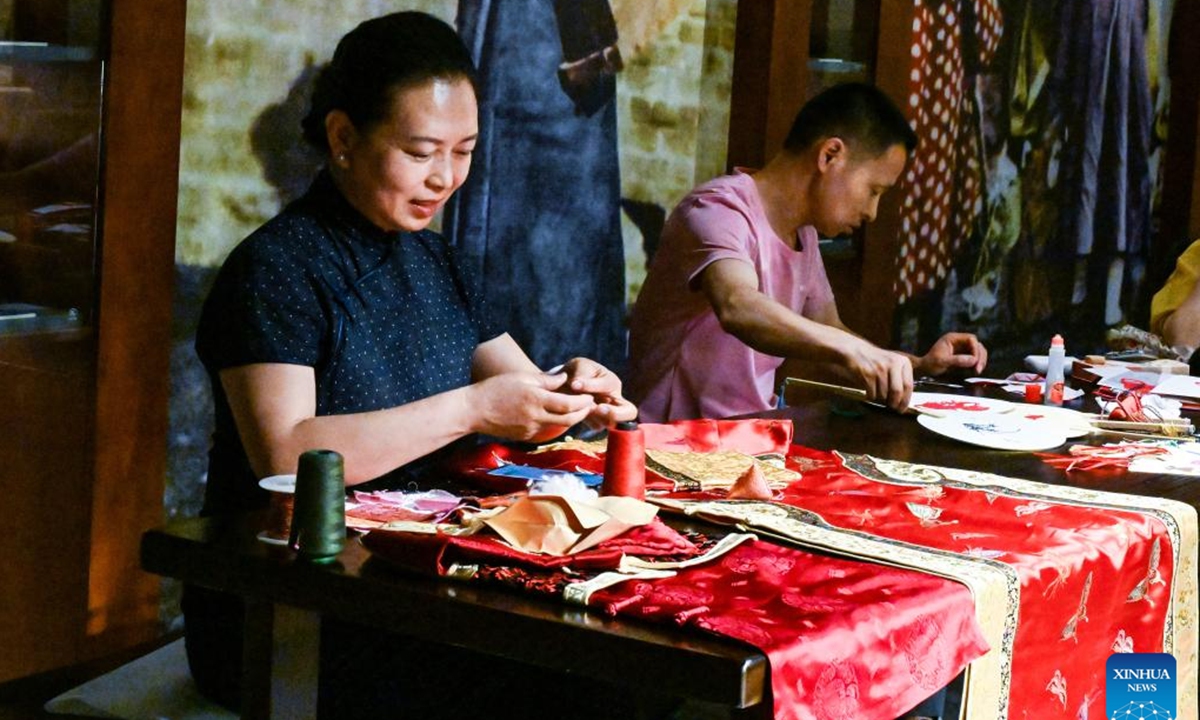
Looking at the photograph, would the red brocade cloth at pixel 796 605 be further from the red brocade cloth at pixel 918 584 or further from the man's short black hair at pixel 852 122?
the man's short black hair at pixel 852 122

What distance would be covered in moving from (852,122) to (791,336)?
69 centimetres

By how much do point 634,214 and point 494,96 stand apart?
0.69m

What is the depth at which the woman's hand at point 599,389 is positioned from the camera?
237 cm

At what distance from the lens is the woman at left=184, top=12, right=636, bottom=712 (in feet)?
7.07

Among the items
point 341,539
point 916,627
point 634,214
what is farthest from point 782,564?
point 634,214

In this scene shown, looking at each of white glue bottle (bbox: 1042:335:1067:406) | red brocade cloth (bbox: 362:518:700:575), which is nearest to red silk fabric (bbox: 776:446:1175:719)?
red brocade cloth (bbox: 362:518:700:575)

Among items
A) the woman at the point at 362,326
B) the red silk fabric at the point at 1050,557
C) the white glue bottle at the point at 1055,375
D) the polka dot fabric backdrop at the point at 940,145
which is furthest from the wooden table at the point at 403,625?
the polka dot fabric backdrop at the point at 940,145

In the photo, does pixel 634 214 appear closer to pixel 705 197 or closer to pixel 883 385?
pixel 705 197

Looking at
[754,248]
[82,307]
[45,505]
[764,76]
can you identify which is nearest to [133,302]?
[82,307]

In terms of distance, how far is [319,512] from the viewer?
1706 millimetres

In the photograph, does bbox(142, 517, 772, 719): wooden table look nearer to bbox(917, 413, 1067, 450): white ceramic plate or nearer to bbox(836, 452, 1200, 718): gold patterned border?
bbox(836, 452, 1200, 718): gold patterned border

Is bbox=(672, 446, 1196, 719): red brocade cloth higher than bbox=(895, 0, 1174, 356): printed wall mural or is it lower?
lower

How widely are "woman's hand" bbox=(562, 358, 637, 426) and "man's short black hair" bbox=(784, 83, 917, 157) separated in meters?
1.49

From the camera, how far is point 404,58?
7.61 ft
